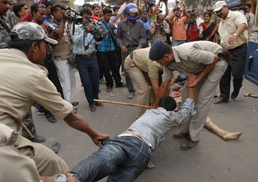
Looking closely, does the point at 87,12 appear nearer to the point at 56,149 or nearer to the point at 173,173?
the point at 56,149

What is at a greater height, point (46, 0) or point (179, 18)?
point (46, 0)

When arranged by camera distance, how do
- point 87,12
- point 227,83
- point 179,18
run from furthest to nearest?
point 179,18
point 227,83
point 87,12

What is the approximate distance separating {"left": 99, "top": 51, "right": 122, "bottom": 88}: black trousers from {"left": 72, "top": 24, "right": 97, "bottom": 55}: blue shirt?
43.9 inches

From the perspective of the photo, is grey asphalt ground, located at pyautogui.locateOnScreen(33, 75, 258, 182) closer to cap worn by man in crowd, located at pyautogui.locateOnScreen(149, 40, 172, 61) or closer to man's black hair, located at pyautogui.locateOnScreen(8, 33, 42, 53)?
cap worn by man in crowd, located at pyautogui.locateOnScreen(149, 40, 172, 61)

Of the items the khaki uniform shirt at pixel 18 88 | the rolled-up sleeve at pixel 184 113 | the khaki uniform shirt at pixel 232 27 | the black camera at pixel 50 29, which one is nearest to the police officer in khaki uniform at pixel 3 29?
the black camera at pixel 50 29

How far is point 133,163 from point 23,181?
1.23 m

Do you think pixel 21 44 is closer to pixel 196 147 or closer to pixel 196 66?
pixel 196 66

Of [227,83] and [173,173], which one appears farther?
[227,83]

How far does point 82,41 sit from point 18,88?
241cm

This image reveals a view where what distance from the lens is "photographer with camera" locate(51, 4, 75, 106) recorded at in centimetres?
362

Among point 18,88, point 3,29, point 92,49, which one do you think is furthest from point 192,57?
point 3,29

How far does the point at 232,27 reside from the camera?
12.4ft

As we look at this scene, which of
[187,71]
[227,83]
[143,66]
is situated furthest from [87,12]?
[227,83]

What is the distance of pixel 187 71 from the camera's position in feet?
8.98
